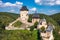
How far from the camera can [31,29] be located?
28.8 meters

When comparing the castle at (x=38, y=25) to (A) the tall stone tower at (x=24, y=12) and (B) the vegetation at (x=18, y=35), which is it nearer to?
(A) the tall stone tower at (x=24, y=12)

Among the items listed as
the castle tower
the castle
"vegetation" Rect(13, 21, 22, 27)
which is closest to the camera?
the castle

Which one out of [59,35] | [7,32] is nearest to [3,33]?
[7,32]

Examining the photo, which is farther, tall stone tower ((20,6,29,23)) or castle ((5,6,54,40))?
tall stone tower ((20,6,29,23))

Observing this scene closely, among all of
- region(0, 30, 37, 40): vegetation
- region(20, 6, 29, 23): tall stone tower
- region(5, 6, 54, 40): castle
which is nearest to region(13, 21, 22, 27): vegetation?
region(5, 6, 54, 40): castle

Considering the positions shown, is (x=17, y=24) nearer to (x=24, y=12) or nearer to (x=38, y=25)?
(x=24, y=12)

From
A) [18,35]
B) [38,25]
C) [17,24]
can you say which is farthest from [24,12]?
[18,35]

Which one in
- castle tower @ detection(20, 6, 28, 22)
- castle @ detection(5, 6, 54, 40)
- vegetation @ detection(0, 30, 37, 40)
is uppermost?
castle tower @ detection(20, 6, 28, 22)

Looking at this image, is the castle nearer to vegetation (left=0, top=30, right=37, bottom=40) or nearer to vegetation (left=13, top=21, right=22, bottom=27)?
vegetation (left=13, top=21, right=22, bottom=27)

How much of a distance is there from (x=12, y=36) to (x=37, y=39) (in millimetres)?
2910

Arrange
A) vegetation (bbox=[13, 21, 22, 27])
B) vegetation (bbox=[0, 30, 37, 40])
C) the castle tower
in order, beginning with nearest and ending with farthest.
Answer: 1. vegetation (bbox=[0, 30, 37, 40])
2. vegetation (bbox=[13, 21, 22, 27])
3. the castle tower

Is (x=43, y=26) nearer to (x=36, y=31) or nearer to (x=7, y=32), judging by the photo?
(x=36, y=31)

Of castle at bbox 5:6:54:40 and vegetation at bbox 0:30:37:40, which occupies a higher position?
castle at bbox 5:6:54:40

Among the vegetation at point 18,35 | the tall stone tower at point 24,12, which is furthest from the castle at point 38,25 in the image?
the vegetation at point 18,35
